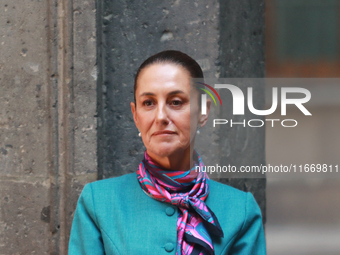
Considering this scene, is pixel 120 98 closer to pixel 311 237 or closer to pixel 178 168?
pixel 178 168

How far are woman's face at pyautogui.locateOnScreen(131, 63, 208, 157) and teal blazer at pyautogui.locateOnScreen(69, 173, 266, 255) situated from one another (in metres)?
0.25

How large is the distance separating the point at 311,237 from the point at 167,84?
8.92 m

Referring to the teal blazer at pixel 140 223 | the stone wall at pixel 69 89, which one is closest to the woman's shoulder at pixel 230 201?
the teal blazer at pixel 140 223

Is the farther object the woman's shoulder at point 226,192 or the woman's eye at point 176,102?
the woman's shoulder at point 226,192

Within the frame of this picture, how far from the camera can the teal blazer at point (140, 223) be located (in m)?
1.47

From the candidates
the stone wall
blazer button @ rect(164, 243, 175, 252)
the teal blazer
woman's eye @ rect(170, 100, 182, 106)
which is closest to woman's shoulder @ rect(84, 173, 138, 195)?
the teal blazer

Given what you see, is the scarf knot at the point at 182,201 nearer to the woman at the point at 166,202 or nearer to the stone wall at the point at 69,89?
the woman at the point at 166,202

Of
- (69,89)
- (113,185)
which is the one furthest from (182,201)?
(69,89)

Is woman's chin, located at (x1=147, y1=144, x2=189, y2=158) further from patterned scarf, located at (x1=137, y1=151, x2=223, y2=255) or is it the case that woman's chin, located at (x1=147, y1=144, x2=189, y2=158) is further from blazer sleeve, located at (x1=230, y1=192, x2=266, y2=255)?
blazer sleeve, located at (x1=230, y1=192, x2=266, y2=255)

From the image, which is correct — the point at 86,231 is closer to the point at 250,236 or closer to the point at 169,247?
the point at 169,247

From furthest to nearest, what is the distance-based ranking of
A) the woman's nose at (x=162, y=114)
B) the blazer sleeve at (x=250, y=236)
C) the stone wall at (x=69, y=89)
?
the stone wall at (x=69, y=89), the blazer sleeve at (x=250, y=236), the woman's nose at (x=162, y=114)

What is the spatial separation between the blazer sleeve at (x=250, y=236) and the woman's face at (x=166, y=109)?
41 cm

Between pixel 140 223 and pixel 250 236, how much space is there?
1.56ft

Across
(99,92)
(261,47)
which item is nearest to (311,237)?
(261,47)
